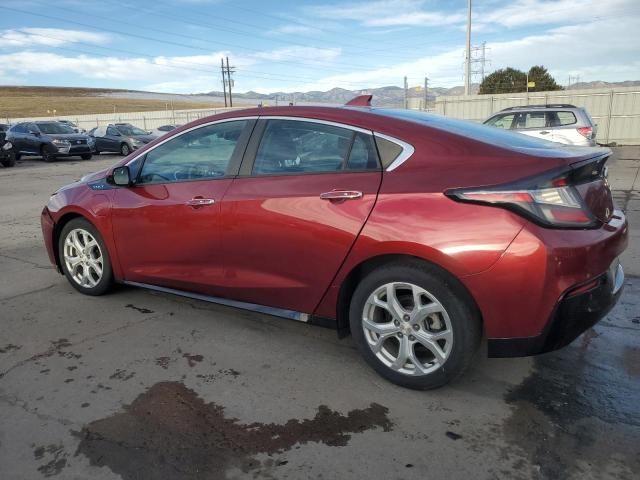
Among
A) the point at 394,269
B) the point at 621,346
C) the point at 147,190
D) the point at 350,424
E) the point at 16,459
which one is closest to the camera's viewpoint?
the point at 16,459

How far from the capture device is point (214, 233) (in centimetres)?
368

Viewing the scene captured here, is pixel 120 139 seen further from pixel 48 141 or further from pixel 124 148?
pixel 48 141

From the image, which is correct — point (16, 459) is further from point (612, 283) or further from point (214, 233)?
point (612, 283)

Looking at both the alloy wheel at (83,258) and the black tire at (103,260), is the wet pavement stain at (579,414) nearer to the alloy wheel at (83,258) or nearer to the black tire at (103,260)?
the black tire at (103,260)

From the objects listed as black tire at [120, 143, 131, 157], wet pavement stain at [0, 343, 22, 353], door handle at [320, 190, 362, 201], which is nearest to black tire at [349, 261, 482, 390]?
door handle at [320, 190, 362, 201]

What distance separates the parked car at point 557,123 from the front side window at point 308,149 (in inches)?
364

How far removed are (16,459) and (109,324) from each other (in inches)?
65.0

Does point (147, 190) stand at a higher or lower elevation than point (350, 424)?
higher

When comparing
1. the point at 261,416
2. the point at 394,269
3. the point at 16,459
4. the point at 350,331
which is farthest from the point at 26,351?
the point at 394,269

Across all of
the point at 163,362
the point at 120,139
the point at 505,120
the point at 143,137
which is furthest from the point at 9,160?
the point at 163,362

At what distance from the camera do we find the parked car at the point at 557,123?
12109mm

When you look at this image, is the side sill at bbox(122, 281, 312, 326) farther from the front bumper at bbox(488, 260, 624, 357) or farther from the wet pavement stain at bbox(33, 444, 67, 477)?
the wet pavement stain at bbox(33, 444, 67, 477)

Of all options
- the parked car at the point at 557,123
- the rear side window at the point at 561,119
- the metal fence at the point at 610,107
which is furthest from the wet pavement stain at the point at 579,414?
the metal fence at the point at 610,107

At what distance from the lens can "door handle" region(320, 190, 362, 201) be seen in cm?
308
